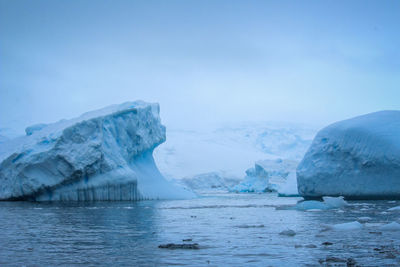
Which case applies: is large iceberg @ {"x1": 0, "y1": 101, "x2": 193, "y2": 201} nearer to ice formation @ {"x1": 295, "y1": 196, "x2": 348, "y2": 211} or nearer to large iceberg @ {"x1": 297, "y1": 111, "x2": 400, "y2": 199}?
large iceberg @ {"x1": 297, "y1": 111, "x2": 400, "y2": 199}

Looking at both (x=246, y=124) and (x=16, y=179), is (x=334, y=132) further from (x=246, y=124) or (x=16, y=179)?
(x=246, y=124)

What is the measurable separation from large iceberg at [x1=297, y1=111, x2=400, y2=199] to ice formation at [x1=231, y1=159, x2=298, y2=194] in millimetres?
19763

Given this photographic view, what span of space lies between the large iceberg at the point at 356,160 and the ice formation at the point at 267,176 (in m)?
19.8

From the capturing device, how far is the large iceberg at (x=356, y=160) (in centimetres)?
1556

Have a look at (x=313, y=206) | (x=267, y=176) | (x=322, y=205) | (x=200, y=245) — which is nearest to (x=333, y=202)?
(x=322, y=205)

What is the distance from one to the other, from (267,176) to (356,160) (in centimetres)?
2216

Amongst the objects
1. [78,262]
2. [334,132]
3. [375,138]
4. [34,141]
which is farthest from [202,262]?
[34,141]

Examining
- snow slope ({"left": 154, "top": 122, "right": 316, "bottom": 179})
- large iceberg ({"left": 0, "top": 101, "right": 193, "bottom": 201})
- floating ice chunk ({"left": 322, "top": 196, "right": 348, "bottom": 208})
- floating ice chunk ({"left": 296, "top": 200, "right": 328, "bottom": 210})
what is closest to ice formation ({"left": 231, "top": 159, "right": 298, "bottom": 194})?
snow slope ({"left": 154, "top": 122, "right": 316, "bottom": 179})

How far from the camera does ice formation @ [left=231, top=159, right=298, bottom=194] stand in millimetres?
38406

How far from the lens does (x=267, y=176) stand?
3838 centimetres

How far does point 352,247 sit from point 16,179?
16736 millimetres

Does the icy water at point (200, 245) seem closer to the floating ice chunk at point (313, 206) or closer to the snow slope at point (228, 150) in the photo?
the floating ice chunk at point (313, 206)

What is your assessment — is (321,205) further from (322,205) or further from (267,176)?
(267,176)

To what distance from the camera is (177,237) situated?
6320mm
